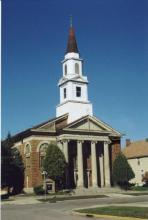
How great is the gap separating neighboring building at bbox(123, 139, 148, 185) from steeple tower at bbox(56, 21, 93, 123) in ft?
47.4

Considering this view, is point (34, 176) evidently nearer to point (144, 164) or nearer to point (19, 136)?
point (19, 136)

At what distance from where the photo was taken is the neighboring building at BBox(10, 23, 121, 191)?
59.8m

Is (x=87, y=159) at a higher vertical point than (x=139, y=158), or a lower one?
lower

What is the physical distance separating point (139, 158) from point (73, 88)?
19402mm

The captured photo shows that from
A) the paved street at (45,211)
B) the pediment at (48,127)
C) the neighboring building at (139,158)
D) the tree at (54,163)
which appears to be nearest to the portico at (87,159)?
the pediment at (48,127)

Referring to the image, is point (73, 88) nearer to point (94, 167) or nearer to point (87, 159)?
point (87, 159)

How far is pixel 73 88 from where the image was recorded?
218 feet

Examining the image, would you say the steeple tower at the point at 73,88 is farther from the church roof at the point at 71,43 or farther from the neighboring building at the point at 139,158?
the neighboring building at the point at 139,158

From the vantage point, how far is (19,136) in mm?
63656

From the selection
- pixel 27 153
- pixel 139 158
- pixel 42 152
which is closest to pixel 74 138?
pixel 42 152

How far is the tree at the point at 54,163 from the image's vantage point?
181 feet

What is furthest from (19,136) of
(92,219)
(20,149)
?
(92,219)

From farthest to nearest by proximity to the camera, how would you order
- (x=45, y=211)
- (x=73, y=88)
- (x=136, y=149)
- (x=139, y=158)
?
(x=136, y=149) → (x=139, y=158) → (x=73, y=88) → (x=45, y=211)

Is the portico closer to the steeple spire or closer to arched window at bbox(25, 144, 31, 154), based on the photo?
arched window at bbox(25, 144, 31, 154)
